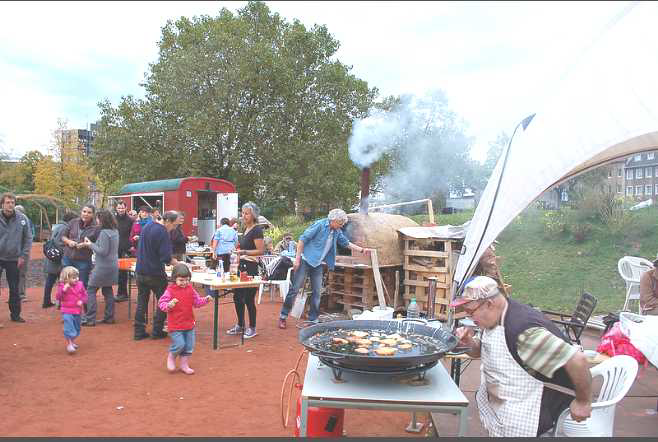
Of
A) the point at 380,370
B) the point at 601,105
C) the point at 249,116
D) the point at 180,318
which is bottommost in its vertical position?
the point at 180,318

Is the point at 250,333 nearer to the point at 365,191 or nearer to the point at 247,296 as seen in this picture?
the point at 247,296

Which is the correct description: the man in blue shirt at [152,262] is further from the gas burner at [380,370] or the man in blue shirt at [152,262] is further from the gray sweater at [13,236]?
the gas burner at [380,370]

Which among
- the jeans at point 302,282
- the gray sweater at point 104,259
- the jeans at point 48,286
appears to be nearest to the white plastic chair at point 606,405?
the jeans at point 302,282

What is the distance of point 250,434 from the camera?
3.93m

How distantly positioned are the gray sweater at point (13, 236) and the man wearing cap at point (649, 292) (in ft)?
26.1

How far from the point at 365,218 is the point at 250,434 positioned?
15.9ft

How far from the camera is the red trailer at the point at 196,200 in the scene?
16.8 meters

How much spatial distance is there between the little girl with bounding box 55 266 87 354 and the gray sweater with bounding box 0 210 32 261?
1.29m

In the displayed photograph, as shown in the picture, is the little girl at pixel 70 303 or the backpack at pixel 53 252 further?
the backpack at pixel 53 252

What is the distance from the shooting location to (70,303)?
19.7ft

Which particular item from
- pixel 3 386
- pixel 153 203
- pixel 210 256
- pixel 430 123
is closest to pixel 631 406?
pixel 3 386

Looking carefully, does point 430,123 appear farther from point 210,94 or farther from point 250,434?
point 250,434

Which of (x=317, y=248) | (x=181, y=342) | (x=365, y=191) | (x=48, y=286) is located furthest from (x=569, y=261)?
(x=48, y=286)

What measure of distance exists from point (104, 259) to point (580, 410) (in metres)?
6.56
